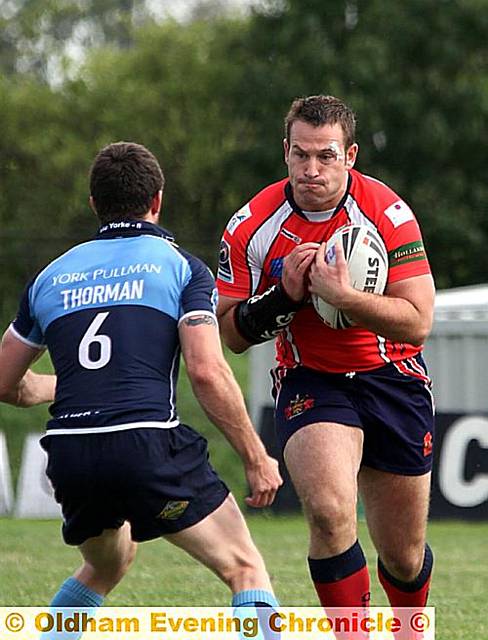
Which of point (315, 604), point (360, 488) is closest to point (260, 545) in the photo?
point (315, 604)

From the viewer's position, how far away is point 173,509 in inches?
193

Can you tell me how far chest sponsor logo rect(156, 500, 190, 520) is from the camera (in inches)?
192

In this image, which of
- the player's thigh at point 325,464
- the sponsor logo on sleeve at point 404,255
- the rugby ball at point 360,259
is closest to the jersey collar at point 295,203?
the rugby ball at point 360,259

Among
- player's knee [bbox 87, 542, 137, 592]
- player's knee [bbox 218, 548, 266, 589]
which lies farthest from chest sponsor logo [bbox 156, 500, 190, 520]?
player's knee [bbox 87, 542, 137, 592]

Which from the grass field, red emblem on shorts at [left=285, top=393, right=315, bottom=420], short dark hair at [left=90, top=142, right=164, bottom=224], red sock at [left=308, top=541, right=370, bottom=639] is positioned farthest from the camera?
the grass field

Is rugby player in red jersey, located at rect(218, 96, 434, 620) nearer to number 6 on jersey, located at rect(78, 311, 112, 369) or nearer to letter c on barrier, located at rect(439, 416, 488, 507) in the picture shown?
number 6 on jersey, located at rect(78, 311, 112, 369)

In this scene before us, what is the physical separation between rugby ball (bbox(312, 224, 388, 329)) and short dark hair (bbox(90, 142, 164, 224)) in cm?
89

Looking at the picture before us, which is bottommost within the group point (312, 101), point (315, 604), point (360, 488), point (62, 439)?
point (315, 604)

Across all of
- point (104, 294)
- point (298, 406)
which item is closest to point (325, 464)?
point (298, 406)

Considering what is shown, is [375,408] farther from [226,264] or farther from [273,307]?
[226,264]

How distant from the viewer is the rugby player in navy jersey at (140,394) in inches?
191

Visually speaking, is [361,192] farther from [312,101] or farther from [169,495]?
[169,495]

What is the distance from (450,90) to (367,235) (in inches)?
1128

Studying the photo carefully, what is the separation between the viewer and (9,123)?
37656 millimetres
